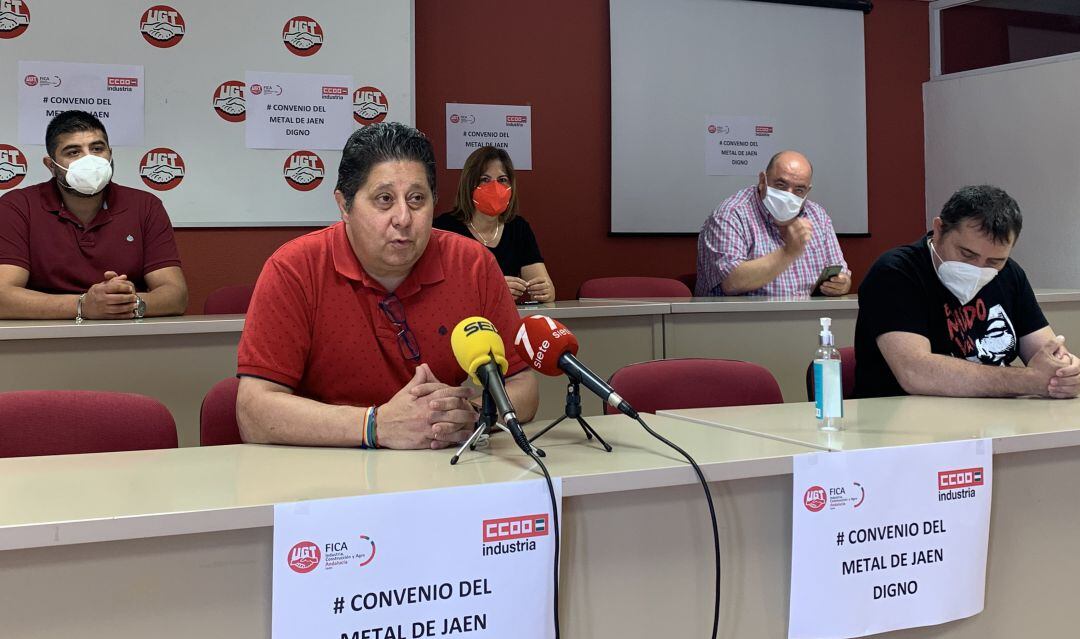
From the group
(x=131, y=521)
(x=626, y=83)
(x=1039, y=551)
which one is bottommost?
(x=1039, y=551)

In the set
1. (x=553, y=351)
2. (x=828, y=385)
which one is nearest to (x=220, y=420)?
(x=553, y=351)

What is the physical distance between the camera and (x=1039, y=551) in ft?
5.15

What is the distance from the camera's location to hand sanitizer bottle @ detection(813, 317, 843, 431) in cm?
167

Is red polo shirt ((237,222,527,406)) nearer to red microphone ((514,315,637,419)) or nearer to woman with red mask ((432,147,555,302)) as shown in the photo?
red microphone ((514,315,637,419))

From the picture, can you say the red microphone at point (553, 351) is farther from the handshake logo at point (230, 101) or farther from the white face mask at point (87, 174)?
the handshake logo at point (230, 101)

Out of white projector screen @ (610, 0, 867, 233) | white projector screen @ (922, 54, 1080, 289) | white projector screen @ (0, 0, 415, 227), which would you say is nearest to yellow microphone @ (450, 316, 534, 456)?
white projector screen @ (0, 0, 415, 227)

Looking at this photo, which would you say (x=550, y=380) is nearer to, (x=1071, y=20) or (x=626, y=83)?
(x=626, y=83)

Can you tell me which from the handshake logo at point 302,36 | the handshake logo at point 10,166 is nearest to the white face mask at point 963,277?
the handshake logo at point 302,36

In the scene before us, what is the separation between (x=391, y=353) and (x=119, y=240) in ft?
6.29

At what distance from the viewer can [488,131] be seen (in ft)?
16.8

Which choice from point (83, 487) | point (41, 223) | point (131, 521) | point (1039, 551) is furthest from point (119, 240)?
point (1039, 551)

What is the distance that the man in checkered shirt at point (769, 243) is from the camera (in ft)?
13.1

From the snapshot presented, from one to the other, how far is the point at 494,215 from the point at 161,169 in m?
1.68

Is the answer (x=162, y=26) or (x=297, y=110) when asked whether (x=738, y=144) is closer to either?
(x=297, y=110)
